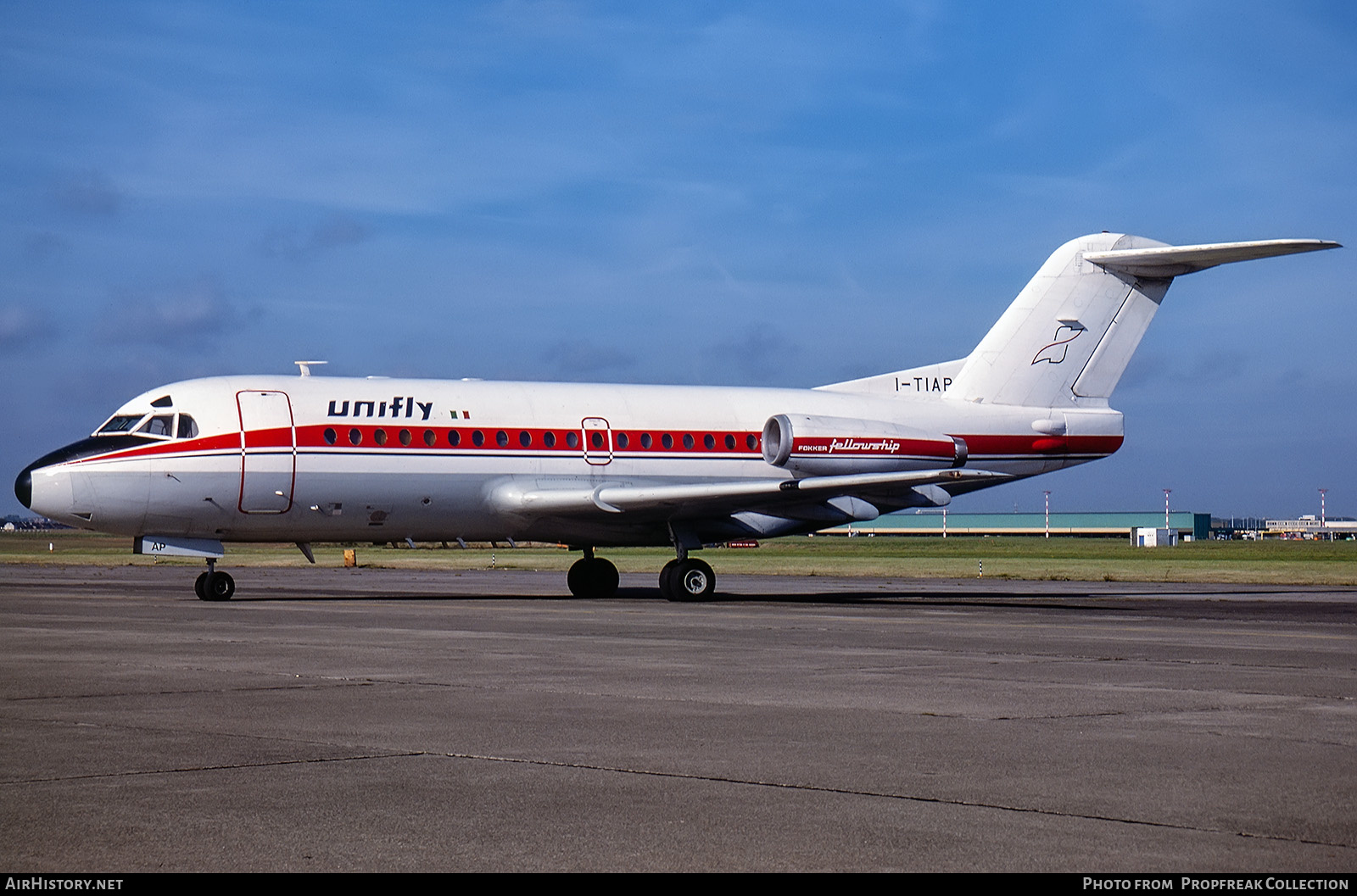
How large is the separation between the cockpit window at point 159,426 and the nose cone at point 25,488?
2129mm

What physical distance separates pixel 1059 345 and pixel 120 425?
20420 mm

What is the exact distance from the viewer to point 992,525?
166 m

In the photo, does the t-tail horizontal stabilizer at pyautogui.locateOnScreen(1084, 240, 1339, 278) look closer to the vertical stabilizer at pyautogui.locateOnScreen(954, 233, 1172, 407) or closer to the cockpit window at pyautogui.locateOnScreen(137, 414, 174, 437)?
the vertical stabilizer at pyautogui.locateOnScreen(954, 233, 1172, 407)

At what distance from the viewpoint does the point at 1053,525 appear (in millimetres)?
165875

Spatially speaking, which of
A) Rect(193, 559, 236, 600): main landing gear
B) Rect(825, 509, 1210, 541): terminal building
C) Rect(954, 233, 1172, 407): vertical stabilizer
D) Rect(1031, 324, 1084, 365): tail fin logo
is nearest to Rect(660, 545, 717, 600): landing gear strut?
Answer: Rect(954, 233, 1172, 407): vertical stabilizer

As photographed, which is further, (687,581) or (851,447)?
(851,447)

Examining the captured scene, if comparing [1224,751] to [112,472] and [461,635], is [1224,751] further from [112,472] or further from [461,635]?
[112,472]

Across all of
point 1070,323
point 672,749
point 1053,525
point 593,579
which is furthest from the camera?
point 1053,525

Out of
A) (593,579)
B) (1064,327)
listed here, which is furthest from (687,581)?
(1064,327)

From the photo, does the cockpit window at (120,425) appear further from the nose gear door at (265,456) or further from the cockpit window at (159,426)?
the nose gear door at (265,456)

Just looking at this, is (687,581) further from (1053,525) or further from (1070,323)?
(1053,525)

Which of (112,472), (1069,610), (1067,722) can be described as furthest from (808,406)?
(1067,722)

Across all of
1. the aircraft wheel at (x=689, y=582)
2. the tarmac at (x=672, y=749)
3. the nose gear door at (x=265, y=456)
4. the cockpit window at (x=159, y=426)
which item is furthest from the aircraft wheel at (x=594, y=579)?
the tarmac at (x=672, y=749)

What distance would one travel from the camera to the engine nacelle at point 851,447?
3130 centimetres
